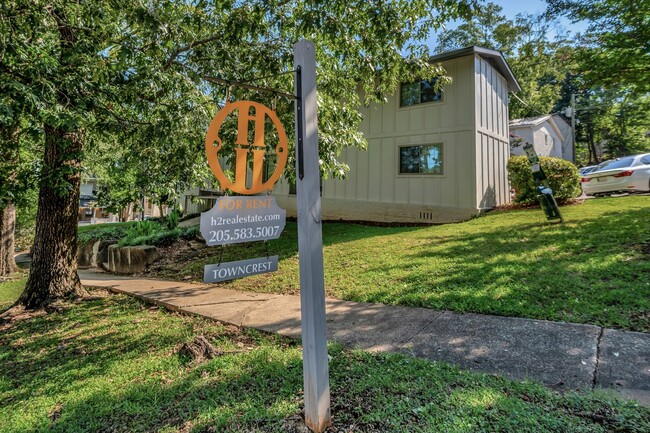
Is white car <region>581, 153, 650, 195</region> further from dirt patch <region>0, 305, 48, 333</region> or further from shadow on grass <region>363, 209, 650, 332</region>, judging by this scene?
dirt patch <region>0, 305, 48, 333</region>

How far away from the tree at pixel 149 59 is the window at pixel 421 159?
575cm

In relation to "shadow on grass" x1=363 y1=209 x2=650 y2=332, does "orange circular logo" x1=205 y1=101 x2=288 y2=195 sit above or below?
above

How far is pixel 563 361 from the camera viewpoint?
9.29 feet

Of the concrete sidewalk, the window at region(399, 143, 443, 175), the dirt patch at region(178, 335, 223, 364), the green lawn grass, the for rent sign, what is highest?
the window at region(399, 143, 443, 175)

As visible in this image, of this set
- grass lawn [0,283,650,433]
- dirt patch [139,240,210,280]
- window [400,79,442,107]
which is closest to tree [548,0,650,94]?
grass lawn [0,283,650,433]

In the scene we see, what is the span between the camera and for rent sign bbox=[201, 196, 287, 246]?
2229 mm

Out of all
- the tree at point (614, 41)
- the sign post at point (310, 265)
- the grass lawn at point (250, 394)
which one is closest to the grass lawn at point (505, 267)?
the sign post at point (310, 265)

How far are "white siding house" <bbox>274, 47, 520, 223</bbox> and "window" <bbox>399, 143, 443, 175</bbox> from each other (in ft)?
0.11

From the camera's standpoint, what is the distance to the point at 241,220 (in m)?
2.37

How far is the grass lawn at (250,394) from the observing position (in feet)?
7.27

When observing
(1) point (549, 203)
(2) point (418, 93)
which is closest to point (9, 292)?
(1) point (549, 203)

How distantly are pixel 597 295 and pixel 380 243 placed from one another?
192 inches

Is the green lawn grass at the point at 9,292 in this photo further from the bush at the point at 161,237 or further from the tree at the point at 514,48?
the tree at the point at 514,48

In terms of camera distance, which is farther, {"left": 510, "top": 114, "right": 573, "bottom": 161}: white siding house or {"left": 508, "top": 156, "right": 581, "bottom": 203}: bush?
{"left": 510, "top": 114, "right": 573, "bottom": 161}: white siding house
